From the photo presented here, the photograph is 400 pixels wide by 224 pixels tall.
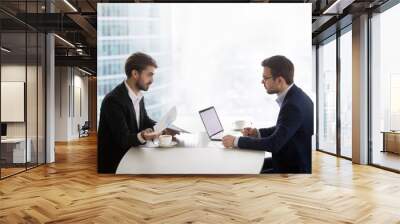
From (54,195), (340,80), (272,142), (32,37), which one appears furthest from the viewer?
(340,80)

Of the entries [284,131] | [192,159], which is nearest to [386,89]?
[284,131]

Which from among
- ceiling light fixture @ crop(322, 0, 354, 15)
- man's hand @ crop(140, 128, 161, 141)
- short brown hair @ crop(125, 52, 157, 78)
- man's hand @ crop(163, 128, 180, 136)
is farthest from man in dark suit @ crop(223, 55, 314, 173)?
short brown hair @ crop(125, 52, 157, 78)

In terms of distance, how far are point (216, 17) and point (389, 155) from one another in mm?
4186

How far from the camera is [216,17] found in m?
6.37

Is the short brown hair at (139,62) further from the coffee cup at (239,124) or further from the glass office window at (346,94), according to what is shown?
the glass office window at (346,94)

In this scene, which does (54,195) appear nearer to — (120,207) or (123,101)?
(120,207)

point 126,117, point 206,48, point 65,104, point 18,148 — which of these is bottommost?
point 18,148

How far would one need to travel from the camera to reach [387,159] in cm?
731

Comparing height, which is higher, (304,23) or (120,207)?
(304,23)

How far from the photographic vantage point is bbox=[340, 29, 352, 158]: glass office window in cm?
858

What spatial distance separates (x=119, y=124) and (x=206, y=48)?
74.3 inches

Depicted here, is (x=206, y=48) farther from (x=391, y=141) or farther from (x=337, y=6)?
(x=391, y=141)

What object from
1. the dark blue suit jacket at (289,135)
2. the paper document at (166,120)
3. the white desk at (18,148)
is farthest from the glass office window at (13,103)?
the dark blue suit jacket at (289,135)

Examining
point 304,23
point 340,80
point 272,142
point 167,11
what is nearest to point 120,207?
point 272,142
